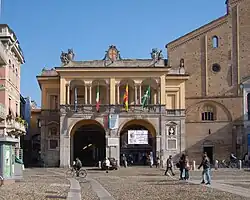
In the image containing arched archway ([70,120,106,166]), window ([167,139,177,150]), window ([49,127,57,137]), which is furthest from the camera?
arched archway ([70,120,106,166])

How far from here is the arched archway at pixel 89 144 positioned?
195 feet

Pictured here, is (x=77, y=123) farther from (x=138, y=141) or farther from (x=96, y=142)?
(x=96, y=142)

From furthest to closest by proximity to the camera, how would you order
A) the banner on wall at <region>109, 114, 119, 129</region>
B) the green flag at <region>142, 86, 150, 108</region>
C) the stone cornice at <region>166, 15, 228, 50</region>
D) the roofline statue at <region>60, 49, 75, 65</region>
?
the stone cornice at <region>166, 15, 228, 50</region>, the roofline statue at <region>60, 49, 75, 65</region>, the banner on wall at <region>109, 114, 119, 129</region>, the green flag at <region>142, 86, 150, 108</region>

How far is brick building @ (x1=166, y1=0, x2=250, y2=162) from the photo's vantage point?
55.8 m

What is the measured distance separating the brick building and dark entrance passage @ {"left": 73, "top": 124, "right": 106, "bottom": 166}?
34.5 ft

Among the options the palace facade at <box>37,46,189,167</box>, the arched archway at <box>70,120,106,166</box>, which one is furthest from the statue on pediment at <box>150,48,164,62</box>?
the arched archway at <box>70,120,106,166</box>

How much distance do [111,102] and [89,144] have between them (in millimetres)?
11974

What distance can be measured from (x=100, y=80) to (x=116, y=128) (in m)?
5.10

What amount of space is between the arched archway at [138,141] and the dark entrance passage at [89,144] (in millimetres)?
2649

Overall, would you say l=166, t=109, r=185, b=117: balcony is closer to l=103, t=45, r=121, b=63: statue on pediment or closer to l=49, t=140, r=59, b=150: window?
l=103, t=45, r=121, b=63: statue on pediment

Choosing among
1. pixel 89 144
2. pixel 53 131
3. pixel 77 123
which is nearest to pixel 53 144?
pixel 53 131

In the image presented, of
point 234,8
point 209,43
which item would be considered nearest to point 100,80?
→ point 209,43

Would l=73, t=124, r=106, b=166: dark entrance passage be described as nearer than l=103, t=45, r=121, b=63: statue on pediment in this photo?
No

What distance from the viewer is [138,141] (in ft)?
175
